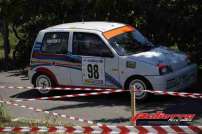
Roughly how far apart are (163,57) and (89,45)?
1775mm

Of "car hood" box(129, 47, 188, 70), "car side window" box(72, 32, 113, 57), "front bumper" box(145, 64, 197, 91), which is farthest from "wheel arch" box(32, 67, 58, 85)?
"front bumper" box(145, 64, 197, 91)

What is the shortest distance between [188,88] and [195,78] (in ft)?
1.53

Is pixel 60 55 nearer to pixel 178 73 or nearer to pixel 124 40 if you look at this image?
pixel 124 40

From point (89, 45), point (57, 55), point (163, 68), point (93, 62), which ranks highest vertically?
point (89, 45)

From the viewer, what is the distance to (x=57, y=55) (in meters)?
14.4

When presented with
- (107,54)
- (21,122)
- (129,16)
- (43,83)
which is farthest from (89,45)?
(129,16)

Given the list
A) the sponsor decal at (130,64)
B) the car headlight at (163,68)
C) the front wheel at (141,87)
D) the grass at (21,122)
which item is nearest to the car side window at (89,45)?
the sponsor decal at (130,64)

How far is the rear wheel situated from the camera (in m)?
14.8

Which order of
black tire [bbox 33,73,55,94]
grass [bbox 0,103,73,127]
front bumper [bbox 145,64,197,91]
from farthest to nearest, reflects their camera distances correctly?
1. black tire [bbox 33,73,55,94]
2. front bumper [bbox 145,64,197,91]
3. grass [bbox 0,103,73,127]

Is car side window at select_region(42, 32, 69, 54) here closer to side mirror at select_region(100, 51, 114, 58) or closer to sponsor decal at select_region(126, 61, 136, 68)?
side mirror at select_region(100, 51, 114, 58)

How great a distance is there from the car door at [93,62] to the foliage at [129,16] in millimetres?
3177

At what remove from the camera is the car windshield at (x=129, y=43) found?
13758 mm

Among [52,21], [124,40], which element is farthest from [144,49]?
[52,21]

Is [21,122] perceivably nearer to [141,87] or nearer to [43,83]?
[141,87]
